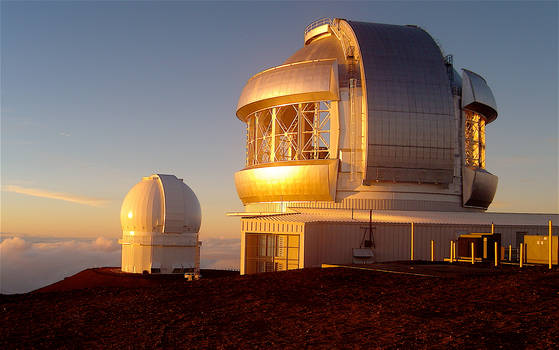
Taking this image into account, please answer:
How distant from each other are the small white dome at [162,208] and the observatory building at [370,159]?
6.59m

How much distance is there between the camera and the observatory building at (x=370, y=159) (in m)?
29.5

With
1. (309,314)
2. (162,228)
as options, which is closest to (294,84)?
(162,228)

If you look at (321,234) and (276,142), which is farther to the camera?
(276,142)

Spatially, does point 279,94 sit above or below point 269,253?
above

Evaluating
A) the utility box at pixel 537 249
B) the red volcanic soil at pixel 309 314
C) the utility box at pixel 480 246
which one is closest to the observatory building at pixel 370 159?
the utility box at pixel 480 246

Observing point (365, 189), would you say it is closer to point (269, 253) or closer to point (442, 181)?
point (442, 181)

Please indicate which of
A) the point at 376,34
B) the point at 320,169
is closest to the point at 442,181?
the point at 320,169

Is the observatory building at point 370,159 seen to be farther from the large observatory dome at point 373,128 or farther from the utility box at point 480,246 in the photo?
the utility box at point 480,246

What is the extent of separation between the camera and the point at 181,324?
42.3ft

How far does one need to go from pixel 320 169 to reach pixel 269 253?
5.90 meters

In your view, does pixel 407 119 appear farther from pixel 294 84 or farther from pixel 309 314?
pixel 309 314

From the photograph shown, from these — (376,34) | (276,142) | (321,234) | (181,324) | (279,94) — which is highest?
(376,34)

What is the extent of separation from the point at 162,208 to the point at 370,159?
54.1ft

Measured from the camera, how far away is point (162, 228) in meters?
Answer: 40.9
